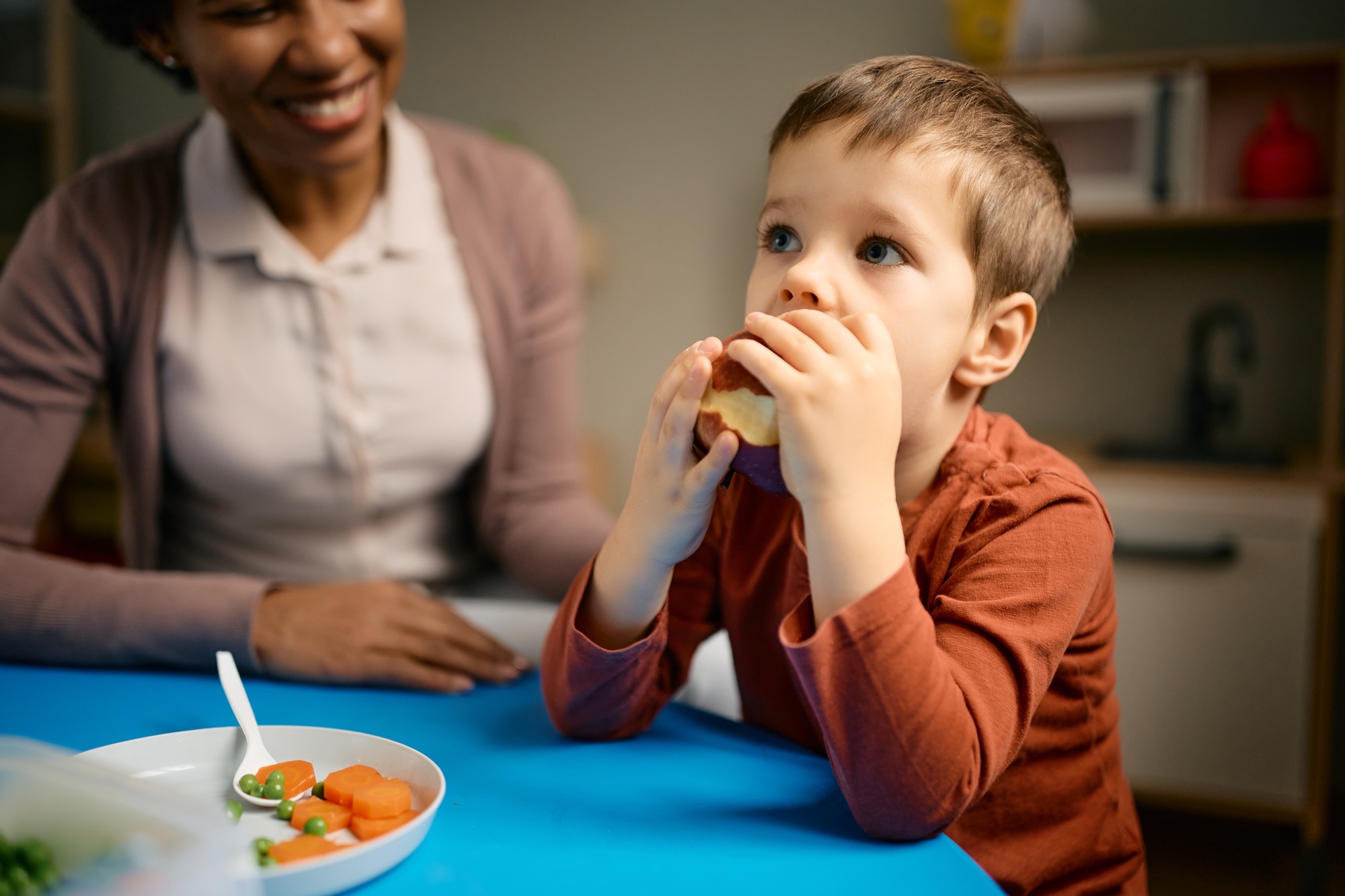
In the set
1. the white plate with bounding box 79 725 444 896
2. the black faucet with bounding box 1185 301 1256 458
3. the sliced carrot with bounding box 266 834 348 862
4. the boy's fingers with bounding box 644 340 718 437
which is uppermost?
the boy's fingers with bounding box 644 340 718 437

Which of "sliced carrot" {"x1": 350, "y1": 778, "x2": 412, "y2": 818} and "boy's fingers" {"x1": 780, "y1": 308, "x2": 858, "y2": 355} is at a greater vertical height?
"boy's fingers" {"x1": 780, "y1": 308, "x2": 858, "y2": 355}

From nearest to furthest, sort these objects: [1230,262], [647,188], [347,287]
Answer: [347,287] < [1230,262] < [647,188]

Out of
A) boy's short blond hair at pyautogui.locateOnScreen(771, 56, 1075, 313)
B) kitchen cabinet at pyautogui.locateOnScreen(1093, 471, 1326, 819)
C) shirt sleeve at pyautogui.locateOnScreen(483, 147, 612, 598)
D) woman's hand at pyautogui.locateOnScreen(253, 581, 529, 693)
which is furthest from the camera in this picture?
kitchen cabinet at pyautogui.locateOnScreen(1093, 471, 1326, 819)

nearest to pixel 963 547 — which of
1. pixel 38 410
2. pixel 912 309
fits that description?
pixel 912 309

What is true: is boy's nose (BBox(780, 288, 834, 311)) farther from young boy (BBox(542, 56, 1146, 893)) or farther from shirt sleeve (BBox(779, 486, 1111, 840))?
shirt sleeve (BBox(779, 486, 1111, 840))

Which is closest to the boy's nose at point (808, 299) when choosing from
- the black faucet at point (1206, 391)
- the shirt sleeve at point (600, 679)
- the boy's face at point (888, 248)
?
the boy's face at point (888, 248)

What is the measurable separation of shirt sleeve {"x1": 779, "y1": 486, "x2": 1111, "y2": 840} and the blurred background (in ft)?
5.33

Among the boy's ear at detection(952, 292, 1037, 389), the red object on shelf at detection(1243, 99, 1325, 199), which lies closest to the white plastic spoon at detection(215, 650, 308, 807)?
the boy's ear at detection(952, 292, 1037, 389)

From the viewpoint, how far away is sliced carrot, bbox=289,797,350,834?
61 cm

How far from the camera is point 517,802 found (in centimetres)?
67

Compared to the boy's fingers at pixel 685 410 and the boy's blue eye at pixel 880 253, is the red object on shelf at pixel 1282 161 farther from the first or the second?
the boy's fingers at pixel 685 410

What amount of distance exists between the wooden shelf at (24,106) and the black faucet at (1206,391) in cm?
352

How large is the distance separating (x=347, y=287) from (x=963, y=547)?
0.90 meters

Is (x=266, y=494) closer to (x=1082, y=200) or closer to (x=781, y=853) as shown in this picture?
(x=781, y=853)
